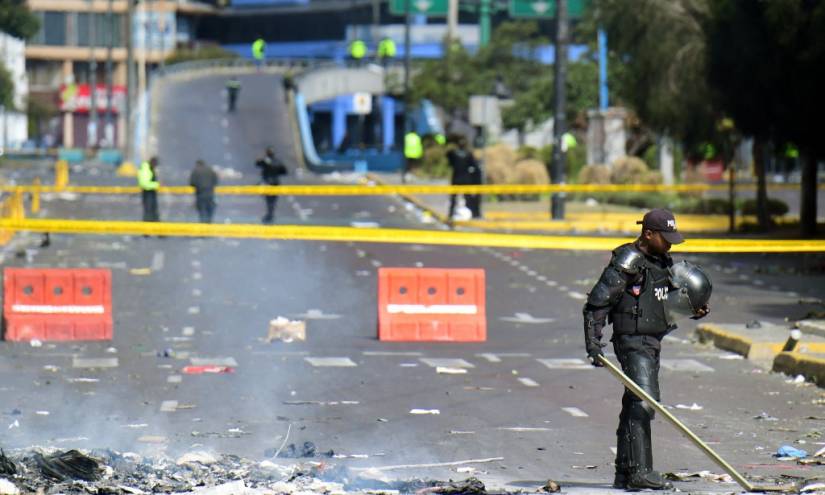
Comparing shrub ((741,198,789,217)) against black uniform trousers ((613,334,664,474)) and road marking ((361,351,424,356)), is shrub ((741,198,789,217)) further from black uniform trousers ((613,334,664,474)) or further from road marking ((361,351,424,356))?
black uniform trousers ((613,334,664,474))

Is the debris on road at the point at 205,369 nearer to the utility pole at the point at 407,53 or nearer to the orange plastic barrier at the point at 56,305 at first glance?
the orange plastic barrier at the point at 56,305

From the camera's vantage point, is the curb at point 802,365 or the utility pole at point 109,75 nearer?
the curb at point 802,365

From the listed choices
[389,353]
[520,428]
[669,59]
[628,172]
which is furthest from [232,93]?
[520,428]

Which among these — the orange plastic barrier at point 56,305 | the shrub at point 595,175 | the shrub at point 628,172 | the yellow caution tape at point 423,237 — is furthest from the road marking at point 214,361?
the shrub at point 595,175

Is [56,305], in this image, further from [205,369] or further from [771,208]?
[771,208]

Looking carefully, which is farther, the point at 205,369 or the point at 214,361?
the point at 214,361

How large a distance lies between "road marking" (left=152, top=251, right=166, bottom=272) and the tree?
38.0 feet

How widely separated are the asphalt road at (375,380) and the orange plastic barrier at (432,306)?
1.36 feet

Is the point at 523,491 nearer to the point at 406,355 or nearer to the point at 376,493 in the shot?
the point at 376,493

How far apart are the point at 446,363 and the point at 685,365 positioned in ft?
7.89

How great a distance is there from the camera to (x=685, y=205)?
145ft

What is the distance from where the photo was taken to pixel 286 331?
19234mm

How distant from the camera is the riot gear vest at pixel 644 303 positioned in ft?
33.8

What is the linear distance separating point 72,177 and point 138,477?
56901 mm
